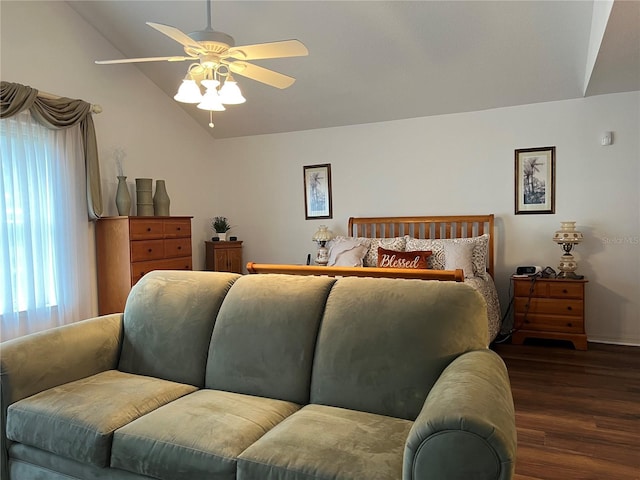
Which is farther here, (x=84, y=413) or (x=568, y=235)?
(x=568, y=235)

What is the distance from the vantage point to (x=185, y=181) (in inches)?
215

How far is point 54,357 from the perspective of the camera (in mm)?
2160

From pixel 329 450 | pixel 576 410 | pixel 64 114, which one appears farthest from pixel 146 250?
pixel 576 410

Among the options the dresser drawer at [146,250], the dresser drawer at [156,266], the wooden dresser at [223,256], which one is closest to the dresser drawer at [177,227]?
the dresser drawer at [146,250]

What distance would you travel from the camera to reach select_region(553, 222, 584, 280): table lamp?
160 inches

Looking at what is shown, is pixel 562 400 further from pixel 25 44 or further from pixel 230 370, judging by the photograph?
pixel 25 44

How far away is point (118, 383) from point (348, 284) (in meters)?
1.20

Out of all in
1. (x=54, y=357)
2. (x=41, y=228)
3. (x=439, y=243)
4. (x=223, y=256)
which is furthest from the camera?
(x=223, y=256)

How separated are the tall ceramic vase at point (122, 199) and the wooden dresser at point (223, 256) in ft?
4.80

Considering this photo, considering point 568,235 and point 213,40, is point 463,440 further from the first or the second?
point 568,235

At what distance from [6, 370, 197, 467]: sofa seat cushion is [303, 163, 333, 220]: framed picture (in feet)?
11.7

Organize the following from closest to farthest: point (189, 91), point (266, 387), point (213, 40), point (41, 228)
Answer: point (266, 387) < point (213, 40) < point (189, 91) < point (41, 228)

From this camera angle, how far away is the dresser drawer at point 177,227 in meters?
4.43

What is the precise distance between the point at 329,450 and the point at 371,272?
5.11ft
